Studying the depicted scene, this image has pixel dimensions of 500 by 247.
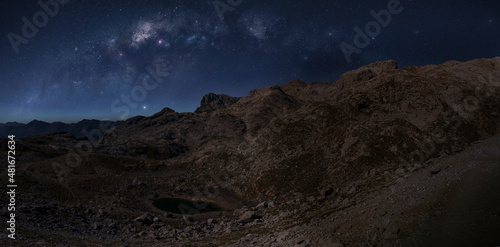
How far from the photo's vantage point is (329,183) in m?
49.8

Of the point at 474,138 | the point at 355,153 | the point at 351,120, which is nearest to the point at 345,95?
the point at 351,120

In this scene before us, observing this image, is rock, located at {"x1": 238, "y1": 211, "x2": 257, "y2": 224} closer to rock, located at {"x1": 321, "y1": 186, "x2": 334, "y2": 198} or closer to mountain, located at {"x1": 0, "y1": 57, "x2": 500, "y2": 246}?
mountain, located at {"x1": 0, "y1": 57, "x2": 500, "y2": 246}

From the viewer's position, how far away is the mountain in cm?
2116

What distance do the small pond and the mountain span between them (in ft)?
1.72

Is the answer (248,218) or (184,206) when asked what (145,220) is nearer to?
(184,206)

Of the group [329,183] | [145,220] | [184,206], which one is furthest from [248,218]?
[184,206]

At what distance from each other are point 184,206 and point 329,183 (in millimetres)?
38442

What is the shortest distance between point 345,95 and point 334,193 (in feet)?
144

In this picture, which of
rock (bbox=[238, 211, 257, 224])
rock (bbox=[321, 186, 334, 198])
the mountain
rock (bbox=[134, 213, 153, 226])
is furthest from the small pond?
rock (bbox=[321, 186, 334, 198])

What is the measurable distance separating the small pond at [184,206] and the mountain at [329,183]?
525mm

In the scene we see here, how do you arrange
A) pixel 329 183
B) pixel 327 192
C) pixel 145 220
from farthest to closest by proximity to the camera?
pixel 329 183 → pixel 327 192 → pixel 145 220

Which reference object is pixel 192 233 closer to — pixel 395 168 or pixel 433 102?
pixel 395 168

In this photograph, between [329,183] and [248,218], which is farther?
[329,183]

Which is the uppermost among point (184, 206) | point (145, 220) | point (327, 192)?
point (184, 206)
